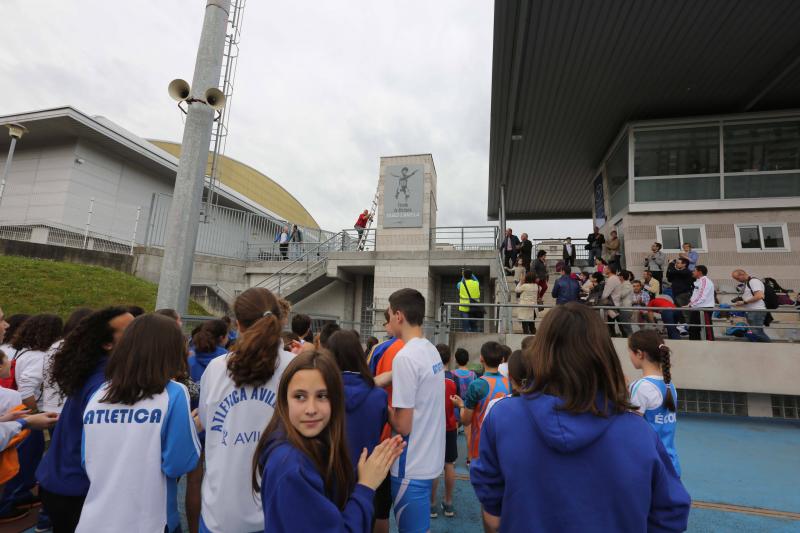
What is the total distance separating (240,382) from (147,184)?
22.5 meters

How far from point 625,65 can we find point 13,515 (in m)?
16.0

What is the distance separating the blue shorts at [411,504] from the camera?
2.73m

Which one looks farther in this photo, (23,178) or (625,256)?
(23,178)

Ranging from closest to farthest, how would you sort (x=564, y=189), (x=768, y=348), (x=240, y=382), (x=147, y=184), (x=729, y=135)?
(x=240, y=382)
(x=768, y=348)
(x=729, y=135)
(x=147, y=184)
(x=564, y=189)

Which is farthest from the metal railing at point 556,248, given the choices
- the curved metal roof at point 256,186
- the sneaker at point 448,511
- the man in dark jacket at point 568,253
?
the curved metal roof at point 256,186

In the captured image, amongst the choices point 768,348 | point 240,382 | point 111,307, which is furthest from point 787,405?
point 111,307

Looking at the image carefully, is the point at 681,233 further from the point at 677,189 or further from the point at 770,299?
the point at 770,299

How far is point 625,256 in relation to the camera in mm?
14789

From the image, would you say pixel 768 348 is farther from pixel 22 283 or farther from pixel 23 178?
pixel 23 178

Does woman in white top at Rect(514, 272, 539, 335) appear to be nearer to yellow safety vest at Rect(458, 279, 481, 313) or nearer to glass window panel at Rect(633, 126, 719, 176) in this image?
yellow safety vest at Rect(458, 279, 481, 313)

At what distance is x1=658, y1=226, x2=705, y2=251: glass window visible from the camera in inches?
540

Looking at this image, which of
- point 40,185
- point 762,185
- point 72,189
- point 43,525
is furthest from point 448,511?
point 40,185

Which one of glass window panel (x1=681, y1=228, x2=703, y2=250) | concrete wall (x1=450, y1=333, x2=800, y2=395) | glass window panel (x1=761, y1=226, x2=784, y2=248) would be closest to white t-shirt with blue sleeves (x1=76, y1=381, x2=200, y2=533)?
concrete wall (x1=450, y1=333, x2=800, y2=395)

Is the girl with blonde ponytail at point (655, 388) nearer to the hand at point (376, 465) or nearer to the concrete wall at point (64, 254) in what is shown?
the hand at point (376, 465)
